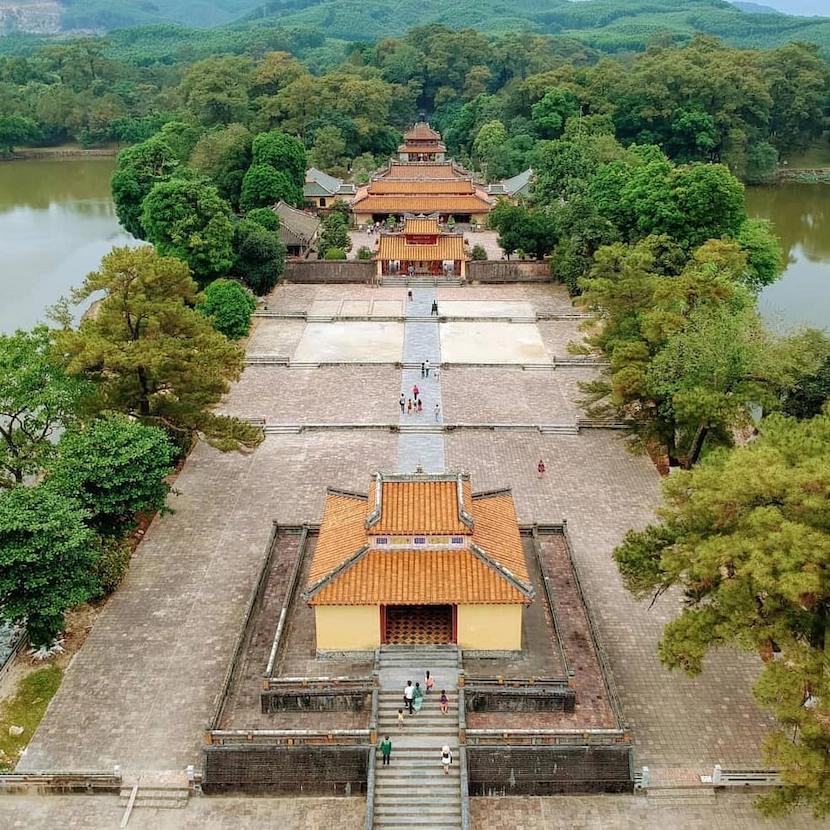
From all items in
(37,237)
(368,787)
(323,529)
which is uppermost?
(323,529)

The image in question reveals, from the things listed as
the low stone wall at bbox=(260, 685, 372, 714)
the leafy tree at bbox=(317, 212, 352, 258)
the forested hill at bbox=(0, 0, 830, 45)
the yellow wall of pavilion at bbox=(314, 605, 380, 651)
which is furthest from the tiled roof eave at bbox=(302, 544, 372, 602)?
the forested hill at bbox=(0, 0, 830, 45)

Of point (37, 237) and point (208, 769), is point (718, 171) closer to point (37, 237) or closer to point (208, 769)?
point (208, 769)

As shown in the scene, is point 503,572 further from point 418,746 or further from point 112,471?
point 112,471

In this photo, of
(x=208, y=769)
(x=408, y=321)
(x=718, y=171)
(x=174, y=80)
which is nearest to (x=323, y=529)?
(x=208, y=769)

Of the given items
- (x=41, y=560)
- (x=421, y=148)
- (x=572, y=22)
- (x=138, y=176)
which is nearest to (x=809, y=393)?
(x=41, y=560)

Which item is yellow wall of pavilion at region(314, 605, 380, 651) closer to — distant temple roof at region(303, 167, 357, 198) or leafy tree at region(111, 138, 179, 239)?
leafy tree at region(111, 138, 179, 239)

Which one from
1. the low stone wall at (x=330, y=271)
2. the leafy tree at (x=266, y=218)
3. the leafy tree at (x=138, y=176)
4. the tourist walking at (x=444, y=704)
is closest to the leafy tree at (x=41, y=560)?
the tourist walking at (x=444, y=704)

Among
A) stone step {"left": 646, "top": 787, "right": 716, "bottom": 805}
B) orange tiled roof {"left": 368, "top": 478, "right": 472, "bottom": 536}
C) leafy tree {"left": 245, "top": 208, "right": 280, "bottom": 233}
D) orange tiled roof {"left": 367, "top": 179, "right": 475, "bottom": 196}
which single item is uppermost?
orange tiled roof {"left": 368, "top": 478, "right": 472, "bottom": 536}
